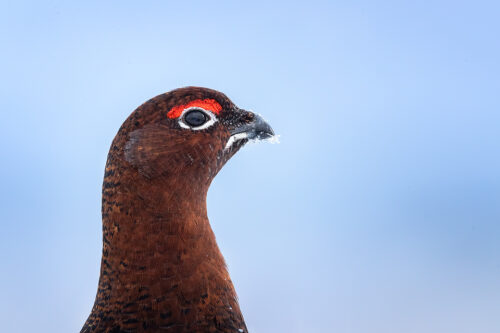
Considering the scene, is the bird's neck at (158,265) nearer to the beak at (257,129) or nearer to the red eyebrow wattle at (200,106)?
the red eyebrow wattle at (200,106)

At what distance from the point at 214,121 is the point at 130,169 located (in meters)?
0.68

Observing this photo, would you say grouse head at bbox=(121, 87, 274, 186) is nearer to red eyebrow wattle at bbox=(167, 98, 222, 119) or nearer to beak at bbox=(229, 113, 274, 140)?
red eyebrow wattle at bbox=(167, 98, 222, 119)

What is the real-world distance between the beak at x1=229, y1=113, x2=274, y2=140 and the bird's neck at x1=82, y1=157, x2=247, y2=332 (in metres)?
0.73

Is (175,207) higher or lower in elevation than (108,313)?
higher

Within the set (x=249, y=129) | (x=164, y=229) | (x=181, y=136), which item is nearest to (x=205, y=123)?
(x=181, y=136)

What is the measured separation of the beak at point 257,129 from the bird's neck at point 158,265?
729 millimetres

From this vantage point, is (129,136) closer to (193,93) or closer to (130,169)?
(130,169)

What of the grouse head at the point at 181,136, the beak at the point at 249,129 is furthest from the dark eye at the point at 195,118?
the beak at the point at 249,129

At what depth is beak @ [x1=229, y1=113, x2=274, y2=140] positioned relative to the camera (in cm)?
376

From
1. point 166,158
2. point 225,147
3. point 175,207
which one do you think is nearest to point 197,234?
point 175,207

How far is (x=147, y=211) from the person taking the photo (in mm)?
3045

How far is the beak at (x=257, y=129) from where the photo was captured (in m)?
3.76

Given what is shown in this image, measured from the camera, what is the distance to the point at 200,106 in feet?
11.1

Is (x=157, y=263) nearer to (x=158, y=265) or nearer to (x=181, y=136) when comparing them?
(x=158, y=265)
